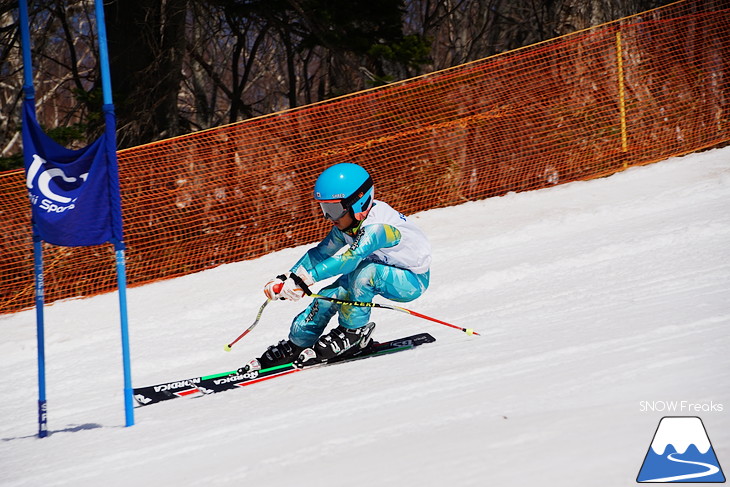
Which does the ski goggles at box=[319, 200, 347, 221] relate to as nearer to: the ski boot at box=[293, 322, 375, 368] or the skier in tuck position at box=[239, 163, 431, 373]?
the skier in tuck position at box=[239, 163, 431, 373]

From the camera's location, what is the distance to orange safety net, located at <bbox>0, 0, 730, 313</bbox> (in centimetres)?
972

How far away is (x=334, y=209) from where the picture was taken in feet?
17.4

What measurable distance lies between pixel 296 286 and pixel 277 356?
0.73 m

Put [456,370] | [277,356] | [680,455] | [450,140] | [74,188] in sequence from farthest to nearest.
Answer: [450,140]
[277,356]
[456,370]
[74,188]
[680,455]

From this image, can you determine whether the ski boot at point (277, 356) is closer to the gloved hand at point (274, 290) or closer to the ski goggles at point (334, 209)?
the gloved hand at point (274, 290)

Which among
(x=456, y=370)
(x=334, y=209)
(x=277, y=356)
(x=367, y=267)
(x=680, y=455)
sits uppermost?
(x=334, y=209)

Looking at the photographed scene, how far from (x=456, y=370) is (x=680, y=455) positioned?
5.81 ft

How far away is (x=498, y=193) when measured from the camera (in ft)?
34.1

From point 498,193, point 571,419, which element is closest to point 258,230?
point 498,193

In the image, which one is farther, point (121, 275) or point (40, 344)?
point (40, 344)

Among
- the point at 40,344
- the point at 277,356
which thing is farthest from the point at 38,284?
the point at 277,356

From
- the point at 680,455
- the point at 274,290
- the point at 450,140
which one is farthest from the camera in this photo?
the point at 450,140

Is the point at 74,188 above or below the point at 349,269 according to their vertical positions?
above

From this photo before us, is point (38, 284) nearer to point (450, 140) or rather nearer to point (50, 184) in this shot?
point (50, 184)
